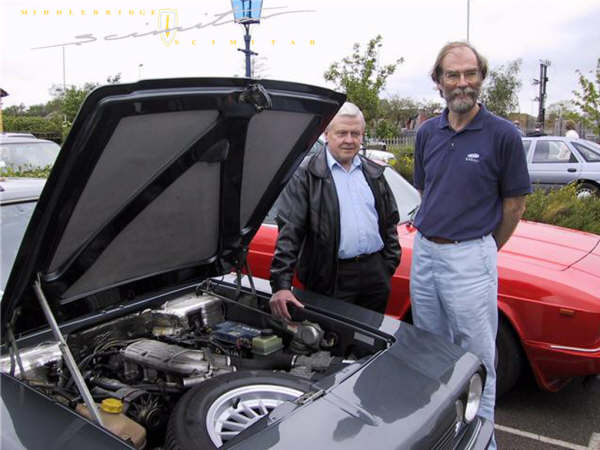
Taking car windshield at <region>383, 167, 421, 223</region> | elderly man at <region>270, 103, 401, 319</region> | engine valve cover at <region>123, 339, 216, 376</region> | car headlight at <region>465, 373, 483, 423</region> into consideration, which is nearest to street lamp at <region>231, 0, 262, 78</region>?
car windshield at <region>383, 167, 421, 223</region>

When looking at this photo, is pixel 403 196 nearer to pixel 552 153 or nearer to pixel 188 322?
pixel 188 322

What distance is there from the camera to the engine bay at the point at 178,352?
1938 millimetres

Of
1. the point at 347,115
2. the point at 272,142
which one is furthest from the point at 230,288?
the point at 347,115

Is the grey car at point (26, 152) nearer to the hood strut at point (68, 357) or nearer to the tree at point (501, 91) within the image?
the hood strut at point (68, 357)

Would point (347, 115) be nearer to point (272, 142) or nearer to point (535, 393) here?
point (272, 142)

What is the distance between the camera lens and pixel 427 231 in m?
2.66

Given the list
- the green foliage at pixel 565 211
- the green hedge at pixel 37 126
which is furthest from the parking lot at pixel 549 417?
the green hedge at pixel 37 126

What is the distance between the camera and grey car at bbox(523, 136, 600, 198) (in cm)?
1068

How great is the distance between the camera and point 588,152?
10.9m

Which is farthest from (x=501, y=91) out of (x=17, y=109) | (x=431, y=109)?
(x=17, y=109)

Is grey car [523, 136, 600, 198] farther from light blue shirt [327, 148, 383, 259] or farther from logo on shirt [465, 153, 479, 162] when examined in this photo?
logo on shirt [465, 153, 479, 162]

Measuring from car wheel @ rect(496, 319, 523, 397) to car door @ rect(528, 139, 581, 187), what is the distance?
841 cm

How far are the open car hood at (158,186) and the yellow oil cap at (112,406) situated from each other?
1.36ft

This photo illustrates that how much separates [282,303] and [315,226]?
0.48 metres
